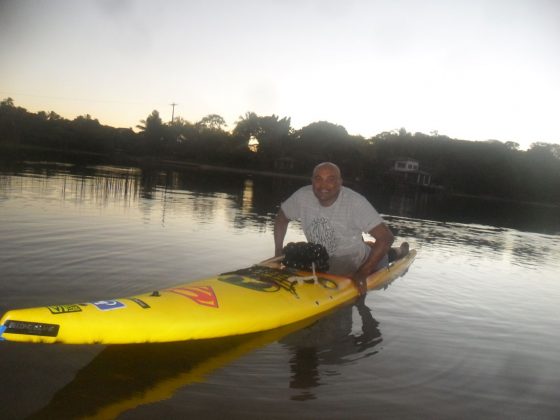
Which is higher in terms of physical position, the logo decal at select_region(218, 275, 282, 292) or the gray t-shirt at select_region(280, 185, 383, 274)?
the gray t-shirt at select_region(280, 185, 383, 274)

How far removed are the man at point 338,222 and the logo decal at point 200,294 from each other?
221 centimetres

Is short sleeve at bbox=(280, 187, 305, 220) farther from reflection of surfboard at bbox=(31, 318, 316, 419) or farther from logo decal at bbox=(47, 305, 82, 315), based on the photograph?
logo decal at bbox=(47, 305, 82, 315)

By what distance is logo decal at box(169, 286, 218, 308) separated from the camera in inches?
178

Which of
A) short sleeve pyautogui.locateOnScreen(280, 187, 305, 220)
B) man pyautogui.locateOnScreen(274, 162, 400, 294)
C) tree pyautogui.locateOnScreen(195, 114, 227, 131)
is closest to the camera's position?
man pyautogui.locateOnScreen(274, 162, 400, 294)

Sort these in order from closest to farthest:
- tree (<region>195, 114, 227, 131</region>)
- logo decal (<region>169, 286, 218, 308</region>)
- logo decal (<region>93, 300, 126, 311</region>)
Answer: logo decal (<region>93, 300, 126, 311</region>) < logo decal (<region>169, 286, 218, 308</region>) < tree (<region>195, 114, 227, 131</region>)

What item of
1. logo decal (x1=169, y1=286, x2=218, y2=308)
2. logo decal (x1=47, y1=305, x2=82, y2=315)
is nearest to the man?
logo decal (x1=169, y1=286, x2=218, y2=308)

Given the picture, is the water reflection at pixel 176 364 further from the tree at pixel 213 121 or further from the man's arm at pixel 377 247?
the tree at pixel 213 121

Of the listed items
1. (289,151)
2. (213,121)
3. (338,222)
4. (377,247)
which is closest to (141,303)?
(338,222)

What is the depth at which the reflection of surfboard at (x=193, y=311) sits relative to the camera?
3394 mm

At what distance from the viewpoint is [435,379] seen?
4391 millimetres

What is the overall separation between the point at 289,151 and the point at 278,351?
243 ft

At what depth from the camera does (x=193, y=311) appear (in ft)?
14.1

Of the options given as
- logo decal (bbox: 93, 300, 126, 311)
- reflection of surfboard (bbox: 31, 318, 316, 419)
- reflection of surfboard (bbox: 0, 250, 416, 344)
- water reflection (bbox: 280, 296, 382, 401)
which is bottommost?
water reflection (bbox: 280, 296, 382, 401)

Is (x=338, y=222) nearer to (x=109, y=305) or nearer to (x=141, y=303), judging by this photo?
(x=141, y=303)
